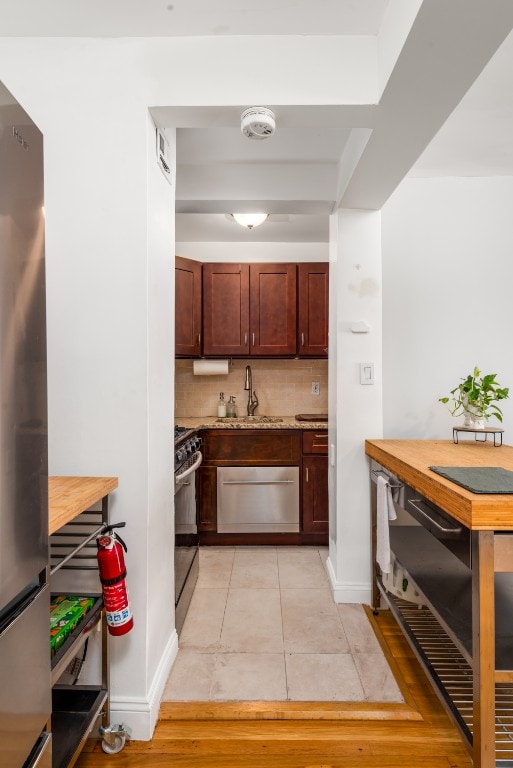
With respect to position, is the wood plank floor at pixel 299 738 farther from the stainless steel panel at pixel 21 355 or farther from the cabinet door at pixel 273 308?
the cabinet door at pixel 273 308

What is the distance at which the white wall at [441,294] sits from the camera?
2.74m

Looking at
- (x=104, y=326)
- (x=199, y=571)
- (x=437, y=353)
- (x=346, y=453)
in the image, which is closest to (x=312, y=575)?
(x=199, y=571)

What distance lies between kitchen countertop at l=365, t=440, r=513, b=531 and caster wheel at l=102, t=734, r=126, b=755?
53.3 inches

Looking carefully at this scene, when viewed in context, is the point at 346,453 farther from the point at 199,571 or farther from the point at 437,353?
the point at 199,571

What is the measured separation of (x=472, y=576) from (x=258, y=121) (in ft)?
5.52

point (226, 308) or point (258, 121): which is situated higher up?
point (258, 121)

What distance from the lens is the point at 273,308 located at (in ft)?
13.1

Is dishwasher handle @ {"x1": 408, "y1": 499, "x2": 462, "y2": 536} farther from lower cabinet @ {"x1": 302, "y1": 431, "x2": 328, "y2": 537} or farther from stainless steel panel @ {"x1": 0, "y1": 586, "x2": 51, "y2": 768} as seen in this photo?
lower cabinet @ {"x1": 302, "y1": 431, "x2": 328, "y2": 537}

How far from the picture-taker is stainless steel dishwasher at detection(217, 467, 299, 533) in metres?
3.63

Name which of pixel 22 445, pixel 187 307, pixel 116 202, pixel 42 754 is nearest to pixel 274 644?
pixel 42 754

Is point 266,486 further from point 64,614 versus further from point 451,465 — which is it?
point 64,614

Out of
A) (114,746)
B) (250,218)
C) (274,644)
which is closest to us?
(114,746)

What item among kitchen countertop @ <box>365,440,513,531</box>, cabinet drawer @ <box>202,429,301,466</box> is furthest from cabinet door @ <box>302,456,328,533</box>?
kitchen countertop @ <box>365,440,513,531</box>

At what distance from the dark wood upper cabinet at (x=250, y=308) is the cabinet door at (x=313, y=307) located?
70mm
